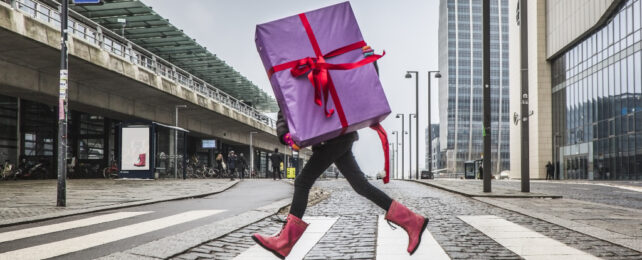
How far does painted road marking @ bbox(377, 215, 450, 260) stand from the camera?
4668 millimetres

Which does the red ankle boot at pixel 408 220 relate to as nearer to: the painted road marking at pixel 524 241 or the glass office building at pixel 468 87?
the painted road marking at pixel 524 241

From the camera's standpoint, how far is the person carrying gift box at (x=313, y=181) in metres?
4.21

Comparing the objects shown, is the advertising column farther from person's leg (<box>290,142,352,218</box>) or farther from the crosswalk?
person's leg (<box>290,142,352,218</box>)

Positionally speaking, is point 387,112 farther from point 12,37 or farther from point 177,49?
point 177,49

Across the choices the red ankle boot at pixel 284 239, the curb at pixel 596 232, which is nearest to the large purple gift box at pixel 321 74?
the red ankle boot at pixel 284 239

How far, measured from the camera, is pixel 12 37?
55.0ft

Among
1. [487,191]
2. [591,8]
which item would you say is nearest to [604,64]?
[591,8]

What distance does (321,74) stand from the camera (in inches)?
155

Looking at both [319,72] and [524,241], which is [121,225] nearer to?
[319,72]

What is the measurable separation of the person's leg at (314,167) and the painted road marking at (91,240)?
2.12m

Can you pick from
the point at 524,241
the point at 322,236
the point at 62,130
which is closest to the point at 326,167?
the point at 322,236

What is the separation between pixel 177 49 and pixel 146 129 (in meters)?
15.5

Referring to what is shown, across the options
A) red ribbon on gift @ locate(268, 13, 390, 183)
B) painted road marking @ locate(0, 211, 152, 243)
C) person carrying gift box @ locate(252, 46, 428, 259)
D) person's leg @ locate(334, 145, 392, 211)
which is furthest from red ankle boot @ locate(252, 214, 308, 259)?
painted road marking @ locate(0, 211, 152, 243)

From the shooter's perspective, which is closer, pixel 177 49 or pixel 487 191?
pixel 487 191
